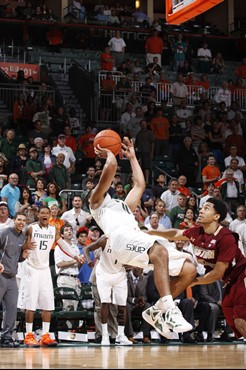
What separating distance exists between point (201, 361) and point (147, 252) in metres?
1.36

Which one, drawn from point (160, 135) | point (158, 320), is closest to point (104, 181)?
point (158, 320)

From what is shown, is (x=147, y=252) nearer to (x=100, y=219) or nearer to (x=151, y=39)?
(x=100, y=219)

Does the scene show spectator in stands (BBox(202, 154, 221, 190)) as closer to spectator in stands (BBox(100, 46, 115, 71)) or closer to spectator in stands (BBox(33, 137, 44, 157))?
spectator in stands (BBox(33, 137, 44, 157))

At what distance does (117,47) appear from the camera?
970 inches

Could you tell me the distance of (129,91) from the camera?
2181 centimetres

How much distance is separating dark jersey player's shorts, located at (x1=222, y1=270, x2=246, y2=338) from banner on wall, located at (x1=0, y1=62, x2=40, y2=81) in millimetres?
16164

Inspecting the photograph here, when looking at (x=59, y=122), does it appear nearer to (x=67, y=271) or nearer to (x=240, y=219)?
(x=240, y=219)

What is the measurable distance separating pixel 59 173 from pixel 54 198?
1.41 metres

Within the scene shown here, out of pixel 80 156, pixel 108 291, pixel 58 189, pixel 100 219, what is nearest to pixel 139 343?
pixel 108 291

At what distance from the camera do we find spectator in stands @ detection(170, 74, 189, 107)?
878 inches

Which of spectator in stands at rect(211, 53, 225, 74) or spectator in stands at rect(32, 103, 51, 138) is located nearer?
spectator in stands at rect(32, 103, 51, 138)

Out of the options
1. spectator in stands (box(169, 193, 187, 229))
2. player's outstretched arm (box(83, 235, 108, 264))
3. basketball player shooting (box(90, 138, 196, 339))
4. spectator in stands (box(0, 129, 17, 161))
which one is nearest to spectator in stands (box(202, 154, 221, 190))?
spectator in stands (box(169, 193, 187, 229))

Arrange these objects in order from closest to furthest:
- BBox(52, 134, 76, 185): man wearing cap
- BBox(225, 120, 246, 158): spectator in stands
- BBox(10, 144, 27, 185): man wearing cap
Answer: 1. BBox(10, 144, 27, 185): man wearing cap
2. BBox(52, 134, 76, 185): man wearing cap
3. BBox(225, 120, 246, 158): spectator in stands

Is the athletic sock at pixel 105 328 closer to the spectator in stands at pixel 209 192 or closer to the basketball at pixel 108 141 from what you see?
the basketball at pixel 108 141
